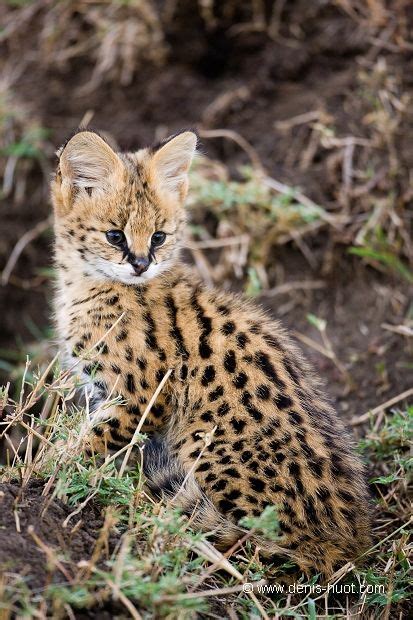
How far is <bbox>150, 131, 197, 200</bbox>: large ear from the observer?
157 inches

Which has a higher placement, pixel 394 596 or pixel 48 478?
pixel 48 478

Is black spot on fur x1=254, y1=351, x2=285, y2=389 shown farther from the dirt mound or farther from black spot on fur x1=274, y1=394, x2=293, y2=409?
the dirt mound

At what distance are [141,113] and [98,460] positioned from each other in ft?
12.2

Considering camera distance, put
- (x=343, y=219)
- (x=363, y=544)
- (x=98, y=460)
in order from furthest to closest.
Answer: (x=343, y=219) < (x=98, y=460) < (x=363, y=544)

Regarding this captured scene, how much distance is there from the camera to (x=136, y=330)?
3.76 metres

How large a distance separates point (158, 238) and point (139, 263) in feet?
0.83

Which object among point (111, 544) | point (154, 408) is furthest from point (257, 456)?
point (111, 544)

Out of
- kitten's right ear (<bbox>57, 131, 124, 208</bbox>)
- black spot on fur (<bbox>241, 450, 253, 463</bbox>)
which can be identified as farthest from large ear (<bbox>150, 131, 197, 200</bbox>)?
black spot on fur (<bbox>241, 450, 253, 463</bbox>)

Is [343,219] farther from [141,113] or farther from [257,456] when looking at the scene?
[257,456]

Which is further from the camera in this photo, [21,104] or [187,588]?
[21,104]

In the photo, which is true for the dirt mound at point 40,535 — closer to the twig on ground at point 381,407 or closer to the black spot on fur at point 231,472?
the black spot on fur at point 231,472

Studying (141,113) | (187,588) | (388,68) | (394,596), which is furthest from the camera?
(141,113)

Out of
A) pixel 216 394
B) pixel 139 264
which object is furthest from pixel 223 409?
pixel 139 264

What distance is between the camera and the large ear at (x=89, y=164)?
12.5 ft
